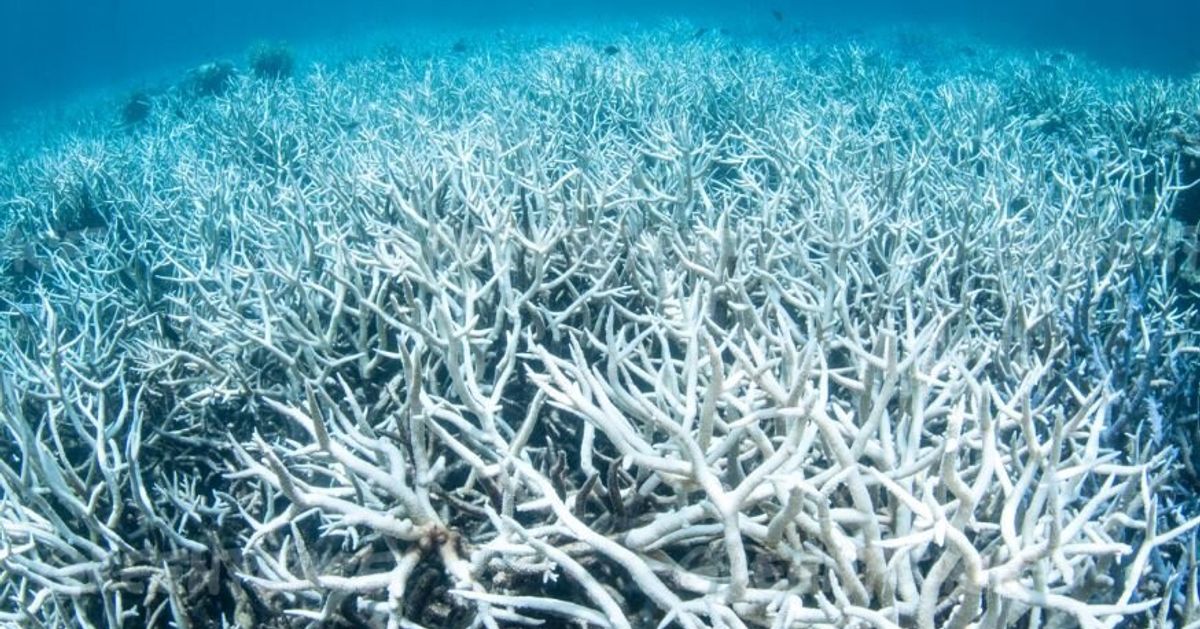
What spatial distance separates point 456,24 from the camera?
3991 cm

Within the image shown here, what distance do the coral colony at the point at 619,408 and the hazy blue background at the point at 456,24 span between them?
2370 cm

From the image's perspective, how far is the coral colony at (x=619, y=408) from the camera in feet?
4.88

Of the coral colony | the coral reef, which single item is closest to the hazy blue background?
the coral reef

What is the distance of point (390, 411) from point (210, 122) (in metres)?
7.92

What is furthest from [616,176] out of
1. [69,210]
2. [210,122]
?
[210,122]

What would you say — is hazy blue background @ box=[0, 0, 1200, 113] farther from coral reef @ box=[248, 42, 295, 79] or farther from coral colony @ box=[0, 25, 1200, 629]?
coral colony @ box=[0, 25, 1200, 629]

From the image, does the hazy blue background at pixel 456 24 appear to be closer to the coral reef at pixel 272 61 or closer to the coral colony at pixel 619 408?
the coral reef at pixel 272 61

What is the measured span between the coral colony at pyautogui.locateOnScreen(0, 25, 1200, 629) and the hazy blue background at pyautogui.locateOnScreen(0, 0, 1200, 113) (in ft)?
77.7

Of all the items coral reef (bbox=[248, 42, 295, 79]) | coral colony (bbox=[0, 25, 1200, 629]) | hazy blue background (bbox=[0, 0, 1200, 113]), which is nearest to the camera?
coral colony (bbox=[0, 25, 1200, 629])

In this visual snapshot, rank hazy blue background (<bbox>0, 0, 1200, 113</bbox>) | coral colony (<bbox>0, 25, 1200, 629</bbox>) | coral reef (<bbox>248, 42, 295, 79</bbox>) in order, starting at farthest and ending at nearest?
hazy blue background (<bbox>0, 0, 1200, 113</bbox>)
coral reef (<bbox>248, 42, 295, 79</bbox>)
coral colony (<bbox>0, 25, 1200, 629</bbox>)

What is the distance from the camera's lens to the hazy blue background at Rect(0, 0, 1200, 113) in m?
33.5

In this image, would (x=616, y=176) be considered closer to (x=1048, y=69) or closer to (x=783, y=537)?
(x=783, y=537)

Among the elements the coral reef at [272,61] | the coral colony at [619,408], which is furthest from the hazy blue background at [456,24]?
the coral colony at [619,408]

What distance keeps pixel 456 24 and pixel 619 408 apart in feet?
138
